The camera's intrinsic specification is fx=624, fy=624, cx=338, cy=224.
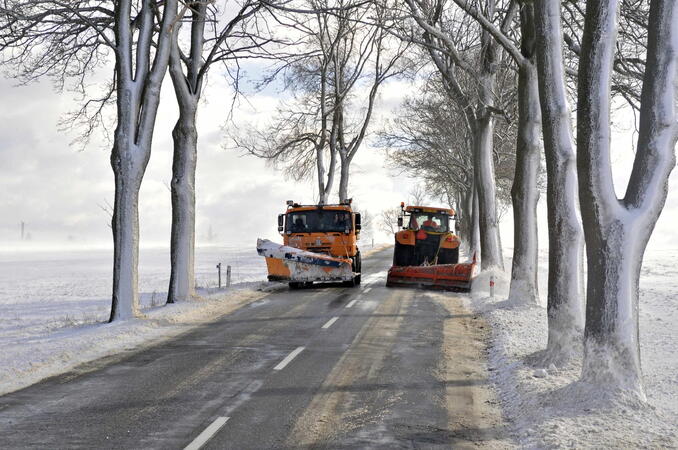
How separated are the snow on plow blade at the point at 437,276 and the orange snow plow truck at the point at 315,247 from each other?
1.47 meters

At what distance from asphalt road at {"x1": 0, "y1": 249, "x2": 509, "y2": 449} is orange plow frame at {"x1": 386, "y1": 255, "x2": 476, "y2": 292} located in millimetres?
7018

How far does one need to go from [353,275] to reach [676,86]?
45.5 ft

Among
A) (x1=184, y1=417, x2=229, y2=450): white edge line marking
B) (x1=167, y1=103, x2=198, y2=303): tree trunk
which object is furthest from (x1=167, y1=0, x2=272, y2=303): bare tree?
(x1=184, y1=417, x2=229, y2=450): white edge line marking

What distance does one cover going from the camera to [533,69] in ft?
43.3

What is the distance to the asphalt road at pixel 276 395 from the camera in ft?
18.9

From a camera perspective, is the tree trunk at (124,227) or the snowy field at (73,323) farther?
the tree trunk at (124,227)

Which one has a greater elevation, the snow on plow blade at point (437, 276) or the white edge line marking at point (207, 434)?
the snow on plow blade at point (437, 276)

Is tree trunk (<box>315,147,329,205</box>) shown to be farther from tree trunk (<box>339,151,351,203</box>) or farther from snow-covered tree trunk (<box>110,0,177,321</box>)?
snow-covered tree trunk (<box>110,0,177,321</box>)

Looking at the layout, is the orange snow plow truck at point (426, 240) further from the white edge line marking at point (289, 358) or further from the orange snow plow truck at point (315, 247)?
the white edge line marking at point (289, 358)

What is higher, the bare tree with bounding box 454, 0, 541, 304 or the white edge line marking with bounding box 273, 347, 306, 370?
the bare tree with bounding box 454, 0, 541, 304

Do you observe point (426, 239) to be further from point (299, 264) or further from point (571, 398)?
point (571, 398)

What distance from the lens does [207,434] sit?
5.77 meters

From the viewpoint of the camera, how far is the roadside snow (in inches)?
224

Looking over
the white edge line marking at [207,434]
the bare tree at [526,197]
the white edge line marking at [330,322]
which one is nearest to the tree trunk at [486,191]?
the bare tree at [526,197]
